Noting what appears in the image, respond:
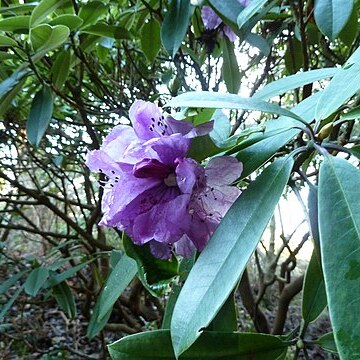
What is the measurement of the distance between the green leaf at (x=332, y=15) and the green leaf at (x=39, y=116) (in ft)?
1.92

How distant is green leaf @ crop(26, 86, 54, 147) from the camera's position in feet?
3.25

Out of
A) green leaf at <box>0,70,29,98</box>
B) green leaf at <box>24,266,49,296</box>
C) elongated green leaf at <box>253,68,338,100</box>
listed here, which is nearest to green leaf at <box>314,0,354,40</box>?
elongated green leaf at <box>253,68,338,100</box>

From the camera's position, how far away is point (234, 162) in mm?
438

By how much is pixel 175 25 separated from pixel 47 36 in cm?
24

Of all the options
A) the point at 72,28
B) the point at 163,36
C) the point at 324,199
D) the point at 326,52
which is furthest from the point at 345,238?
the point at 326,52

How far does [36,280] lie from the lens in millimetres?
1300

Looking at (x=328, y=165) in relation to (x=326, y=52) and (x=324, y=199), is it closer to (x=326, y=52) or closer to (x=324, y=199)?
(x=324, y=199)

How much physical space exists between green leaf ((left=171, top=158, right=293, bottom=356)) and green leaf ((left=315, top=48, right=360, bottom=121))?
64 mm

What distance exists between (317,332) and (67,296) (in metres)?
1.21

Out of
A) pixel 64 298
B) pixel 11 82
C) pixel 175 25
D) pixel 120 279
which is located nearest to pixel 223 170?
pixel 120 279

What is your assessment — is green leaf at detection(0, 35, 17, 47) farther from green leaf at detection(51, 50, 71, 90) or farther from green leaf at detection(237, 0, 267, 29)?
green leaf at detection(237, 0, 267, 29)

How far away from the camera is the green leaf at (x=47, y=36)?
0.83 m

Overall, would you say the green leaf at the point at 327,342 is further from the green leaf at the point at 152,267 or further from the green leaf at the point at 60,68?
the green leaf at the point at 60,68

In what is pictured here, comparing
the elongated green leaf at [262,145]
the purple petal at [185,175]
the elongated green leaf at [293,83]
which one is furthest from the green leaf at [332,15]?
the purple petal at [185,175]
